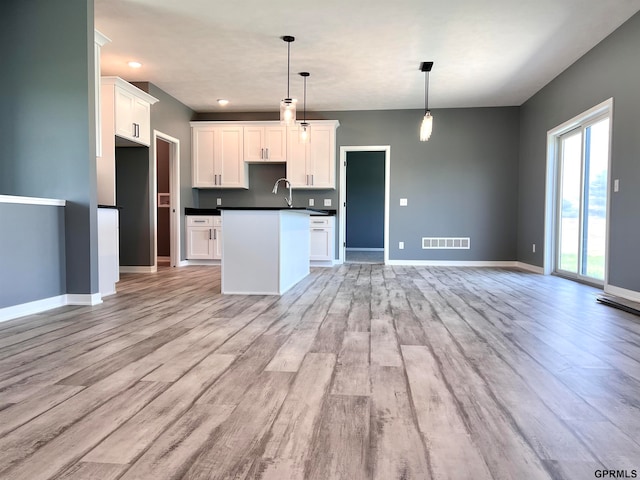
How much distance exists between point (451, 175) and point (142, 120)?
4922 mm

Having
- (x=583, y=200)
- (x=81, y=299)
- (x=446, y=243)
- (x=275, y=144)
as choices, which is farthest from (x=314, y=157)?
(x=81, y=299)

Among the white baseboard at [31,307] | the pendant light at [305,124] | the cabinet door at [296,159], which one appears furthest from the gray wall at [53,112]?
the cabinet door at [296,159]

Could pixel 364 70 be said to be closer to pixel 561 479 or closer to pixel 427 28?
pixel 427 28

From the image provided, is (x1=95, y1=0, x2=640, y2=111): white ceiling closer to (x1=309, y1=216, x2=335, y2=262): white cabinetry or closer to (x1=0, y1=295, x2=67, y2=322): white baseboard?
(x1=309, y1=216, x2=335, y2=262): white cabinetry

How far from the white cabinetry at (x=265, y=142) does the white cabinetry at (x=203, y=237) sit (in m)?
1.31

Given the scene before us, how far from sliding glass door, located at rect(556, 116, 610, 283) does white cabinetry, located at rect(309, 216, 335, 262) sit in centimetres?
337

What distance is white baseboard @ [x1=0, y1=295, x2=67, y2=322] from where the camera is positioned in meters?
3.02

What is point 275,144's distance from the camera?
7.28m

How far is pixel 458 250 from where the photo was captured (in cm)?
734

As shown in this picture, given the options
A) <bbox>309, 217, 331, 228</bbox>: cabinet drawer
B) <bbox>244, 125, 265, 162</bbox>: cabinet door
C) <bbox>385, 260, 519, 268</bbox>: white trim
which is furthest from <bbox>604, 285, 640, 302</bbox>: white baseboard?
<bbox>244, 125, 265, 162</bbox>: cabinet door

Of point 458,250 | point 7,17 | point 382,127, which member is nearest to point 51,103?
point 7,17

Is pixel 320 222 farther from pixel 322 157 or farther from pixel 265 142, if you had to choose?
pixel 265 142

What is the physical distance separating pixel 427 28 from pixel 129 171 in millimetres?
4353

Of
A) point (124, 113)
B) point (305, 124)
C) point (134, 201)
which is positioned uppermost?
point (305, 124)
